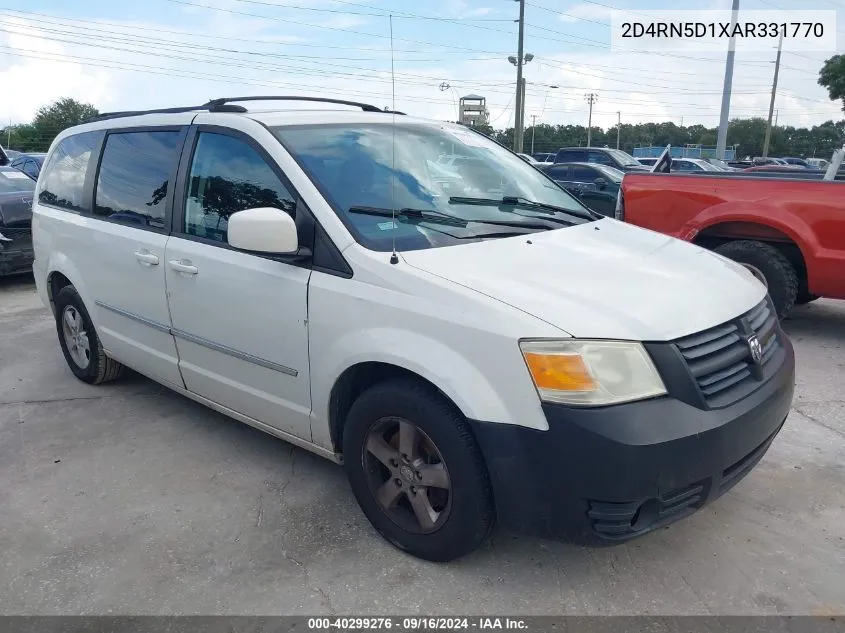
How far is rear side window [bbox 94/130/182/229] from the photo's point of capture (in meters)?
3.72

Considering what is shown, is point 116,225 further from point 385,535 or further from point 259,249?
point 385,535

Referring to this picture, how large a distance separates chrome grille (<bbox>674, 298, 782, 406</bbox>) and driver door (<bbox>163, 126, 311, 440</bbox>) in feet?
5.04

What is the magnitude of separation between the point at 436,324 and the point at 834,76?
145 feet

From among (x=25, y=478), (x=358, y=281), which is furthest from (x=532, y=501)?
(x=25, y=478)

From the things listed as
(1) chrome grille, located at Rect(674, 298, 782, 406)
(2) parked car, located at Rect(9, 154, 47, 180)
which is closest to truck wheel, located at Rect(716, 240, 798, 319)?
(1) chrome grille, located at Rect(674, 298, 782, 406)

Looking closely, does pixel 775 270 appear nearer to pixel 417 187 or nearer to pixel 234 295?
pixel 417 187

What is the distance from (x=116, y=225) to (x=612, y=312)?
3039 mm

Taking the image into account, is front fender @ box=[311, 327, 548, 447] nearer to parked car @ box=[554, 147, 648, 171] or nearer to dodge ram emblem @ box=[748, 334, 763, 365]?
dodge ram emblem @ box=[748, 334, 763, 365]

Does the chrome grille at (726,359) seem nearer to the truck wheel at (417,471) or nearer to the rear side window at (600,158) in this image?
the truck wheel at (417,471)

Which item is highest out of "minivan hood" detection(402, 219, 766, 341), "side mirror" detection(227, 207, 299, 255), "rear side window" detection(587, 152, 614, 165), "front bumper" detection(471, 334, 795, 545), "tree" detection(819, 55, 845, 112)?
"tree" detection(819, 55, 845, 112)

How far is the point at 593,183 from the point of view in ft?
46.5

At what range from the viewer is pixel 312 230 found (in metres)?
2.87

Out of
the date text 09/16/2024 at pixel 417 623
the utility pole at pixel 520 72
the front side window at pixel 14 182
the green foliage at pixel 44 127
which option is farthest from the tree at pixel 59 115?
the date text 09/16/2024 at pixel 417 623

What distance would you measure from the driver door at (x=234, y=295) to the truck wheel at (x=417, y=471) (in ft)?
1.29
